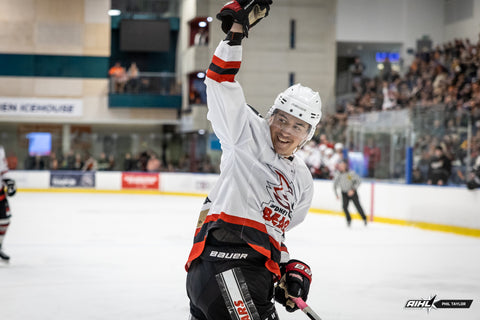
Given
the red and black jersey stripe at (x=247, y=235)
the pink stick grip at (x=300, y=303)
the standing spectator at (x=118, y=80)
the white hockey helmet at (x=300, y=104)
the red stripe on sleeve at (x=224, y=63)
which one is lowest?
the pink stick grip at (x=300, y=303)

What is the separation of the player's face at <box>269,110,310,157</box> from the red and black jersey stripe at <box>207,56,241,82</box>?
270mm

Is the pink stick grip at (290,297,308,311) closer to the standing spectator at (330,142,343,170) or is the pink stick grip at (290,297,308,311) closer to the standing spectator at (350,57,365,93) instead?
the standing spectator at (330,142,343,170)

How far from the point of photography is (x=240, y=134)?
2055 mm

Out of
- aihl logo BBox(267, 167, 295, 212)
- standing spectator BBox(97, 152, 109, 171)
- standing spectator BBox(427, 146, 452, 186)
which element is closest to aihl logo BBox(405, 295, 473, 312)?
aihl logo BBox(267, 167, 295, 212)

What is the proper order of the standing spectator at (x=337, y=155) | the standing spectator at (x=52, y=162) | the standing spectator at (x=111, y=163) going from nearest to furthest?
1. the standing spectator at (x=337, y=155)
2. the standing spectator at (x=52, y=162)
3. the standing spectator at (x=111, y=163)

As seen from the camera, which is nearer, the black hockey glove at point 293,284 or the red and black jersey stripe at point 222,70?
the red and black jersey stripe at point 222,70

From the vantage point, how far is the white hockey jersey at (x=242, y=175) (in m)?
2.00

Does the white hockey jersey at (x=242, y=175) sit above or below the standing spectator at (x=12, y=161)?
above

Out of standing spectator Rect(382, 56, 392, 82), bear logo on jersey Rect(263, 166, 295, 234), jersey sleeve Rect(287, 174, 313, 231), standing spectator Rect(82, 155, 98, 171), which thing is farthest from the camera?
standing spectator Rect(82, 155, 98, 171)

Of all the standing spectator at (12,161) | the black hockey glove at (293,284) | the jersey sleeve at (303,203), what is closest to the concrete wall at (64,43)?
the standing spectator at (12,161)

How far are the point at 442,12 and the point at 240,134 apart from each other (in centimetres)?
1543

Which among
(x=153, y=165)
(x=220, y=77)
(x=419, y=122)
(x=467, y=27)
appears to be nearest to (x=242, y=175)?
(x=220, y=77)

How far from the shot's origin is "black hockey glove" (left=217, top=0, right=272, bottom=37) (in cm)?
197

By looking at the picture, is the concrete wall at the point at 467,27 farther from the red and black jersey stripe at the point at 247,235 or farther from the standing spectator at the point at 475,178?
the red and black jersey stripe at the point at 247,235
